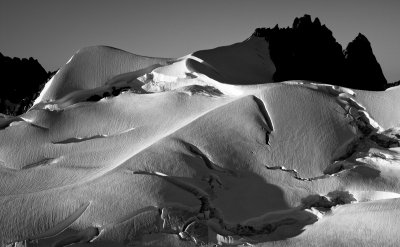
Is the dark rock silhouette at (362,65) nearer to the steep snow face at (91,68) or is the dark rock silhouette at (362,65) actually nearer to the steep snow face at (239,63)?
the steep snow face at (239,63)

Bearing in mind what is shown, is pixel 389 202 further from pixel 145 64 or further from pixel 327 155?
pixel 145 64

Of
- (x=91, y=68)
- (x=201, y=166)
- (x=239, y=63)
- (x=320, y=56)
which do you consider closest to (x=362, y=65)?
(x=320, y=56)

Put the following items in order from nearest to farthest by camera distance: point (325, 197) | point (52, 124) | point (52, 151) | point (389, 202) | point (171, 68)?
1. point (389, 202)
2. point (325, 197)
3. point (52, 151)
4. point (52, 124)
5. point (171, 68)

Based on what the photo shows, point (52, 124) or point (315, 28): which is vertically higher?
point (315, 28)

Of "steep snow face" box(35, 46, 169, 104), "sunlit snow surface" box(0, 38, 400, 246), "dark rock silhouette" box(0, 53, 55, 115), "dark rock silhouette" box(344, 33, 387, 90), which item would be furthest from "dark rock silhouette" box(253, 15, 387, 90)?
"dark rock silhouette" box(0, 53, 55, 115)

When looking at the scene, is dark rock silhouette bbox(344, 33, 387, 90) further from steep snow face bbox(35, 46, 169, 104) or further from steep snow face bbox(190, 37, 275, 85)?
steep snow face bbox(35, 46, 169, 104)

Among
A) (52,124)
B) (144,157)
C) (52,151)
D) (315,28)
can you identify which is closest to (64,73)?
(52,124)
